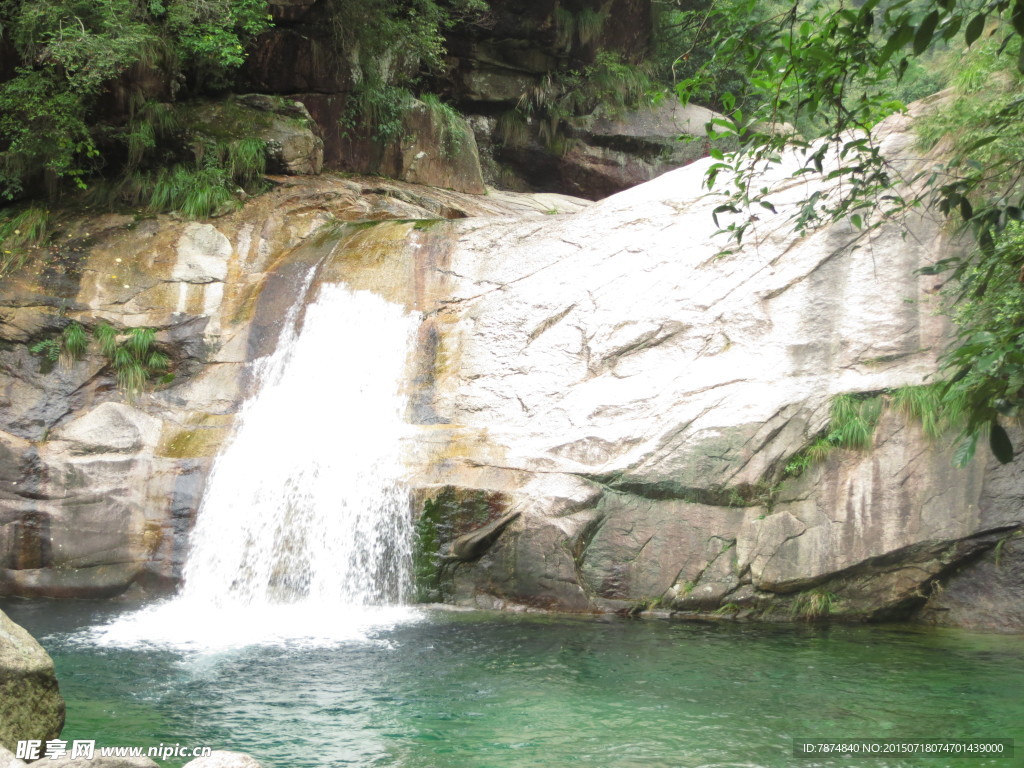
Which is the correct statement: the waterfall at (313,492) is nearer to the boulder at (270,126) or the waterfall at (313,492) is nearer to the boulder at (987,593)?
the boulder at (270,126)

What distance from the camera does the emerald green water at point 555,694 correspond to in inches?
195

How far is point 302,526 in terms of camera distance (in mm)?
8594

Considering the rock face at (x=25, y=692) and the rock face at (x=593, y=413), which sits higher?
the rock face at (x=593, y=413)

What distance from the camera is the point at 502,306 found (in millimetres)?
10211

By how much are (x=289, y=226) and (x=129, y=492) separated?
4424mm

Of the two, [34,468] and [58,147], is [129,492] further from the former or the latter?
[58,147]

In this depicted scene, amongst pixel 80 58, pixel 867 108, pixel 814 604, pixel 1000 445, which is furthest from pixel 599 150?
pixel 1000 445

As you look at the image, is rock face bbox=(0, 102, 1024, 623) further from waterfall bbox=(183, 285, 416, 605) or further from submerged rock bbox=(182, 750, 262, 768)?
submerged rock bbox=(182, 750, 262, 768)

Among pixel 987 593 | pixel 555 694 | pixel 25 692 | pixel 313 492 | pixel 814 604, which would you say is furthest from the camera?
pixel 313 492

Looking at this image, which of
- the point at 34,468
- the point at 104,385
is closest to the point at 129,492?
the point at 34,468

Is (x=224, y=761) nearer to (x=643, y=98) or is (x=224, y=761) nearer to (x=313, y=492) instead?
(x=313, y=492)

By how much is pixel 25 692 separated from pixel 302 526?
4597 mm

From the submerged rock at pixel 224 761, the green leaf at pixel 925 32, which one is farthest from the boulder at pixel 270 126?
the green leaf at pixel 925 32

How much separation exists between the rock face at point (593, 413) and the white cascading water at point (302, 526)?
1.12ft
